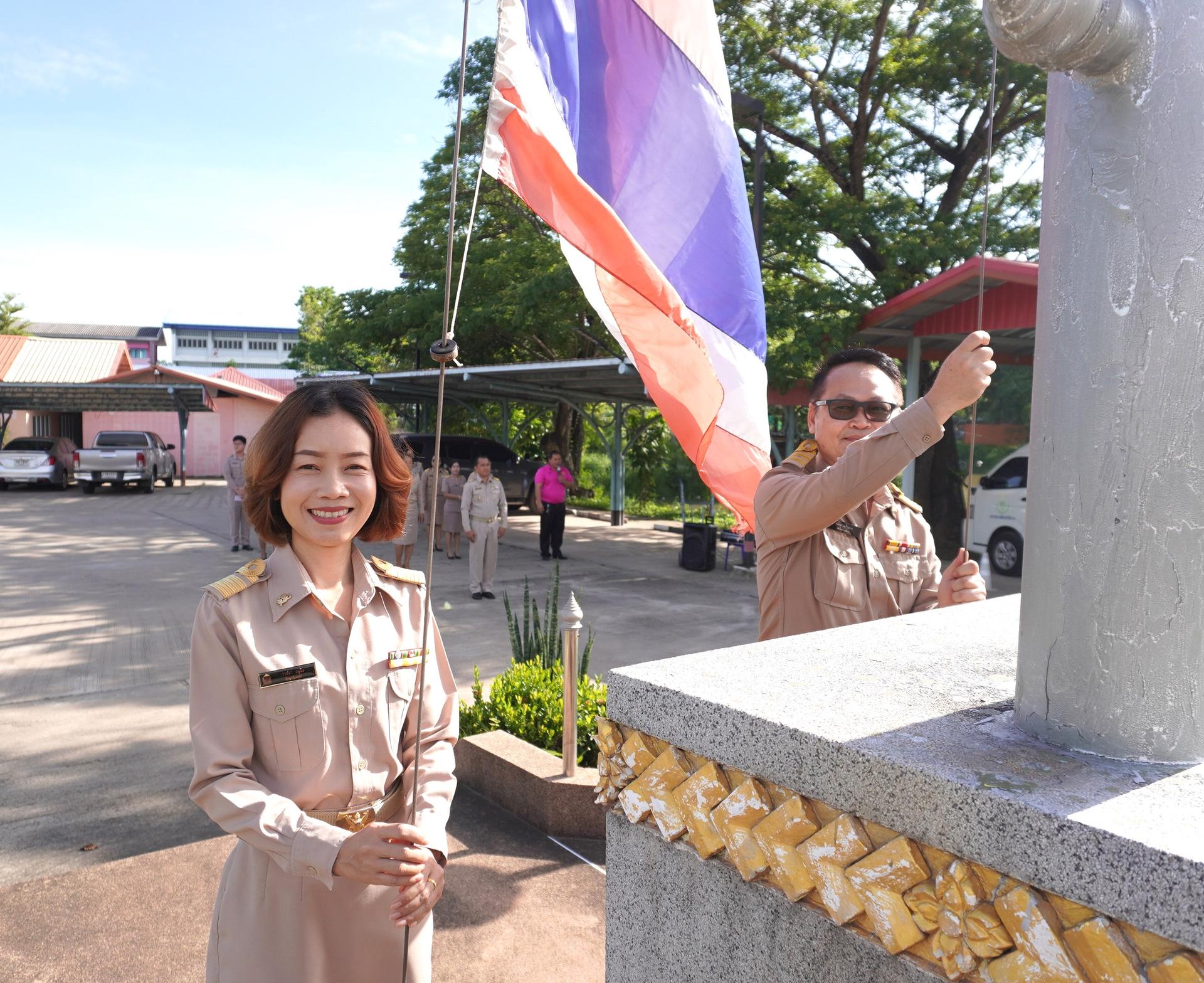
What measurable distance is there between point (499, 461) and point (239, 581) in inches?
776

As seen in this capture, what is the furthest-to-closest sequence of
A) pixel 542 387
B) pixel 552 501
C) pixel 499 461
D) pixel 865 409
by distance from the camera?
pixel 499 461
pixel 542 387
pixel 552 501
pixel 865 409

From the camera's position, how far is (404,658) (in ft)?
6.67

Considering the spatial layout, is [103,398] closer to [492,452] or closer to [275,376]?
[492,452]

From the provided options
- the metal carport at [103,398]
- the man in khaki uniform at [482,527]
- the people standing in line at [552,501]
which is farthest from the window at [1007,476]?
the metal carport at [103,398]

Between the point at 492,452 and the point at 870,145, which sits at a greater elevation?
the point at 870,145

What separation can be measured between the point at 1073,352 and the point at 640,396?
17.2 m

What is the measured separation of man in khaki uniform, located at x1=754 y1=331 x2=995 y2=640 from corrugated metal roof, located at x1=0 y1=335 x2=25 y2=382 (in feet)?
143

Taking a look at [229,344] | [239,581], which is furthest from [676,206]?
[229,344]

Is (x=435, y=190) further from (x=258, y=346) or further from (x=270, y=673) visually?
(x=258, y=346)

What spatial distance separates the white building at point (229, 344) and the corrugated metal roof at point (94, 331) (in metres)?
2.59

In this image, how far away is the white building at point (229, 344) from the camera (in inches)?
3588

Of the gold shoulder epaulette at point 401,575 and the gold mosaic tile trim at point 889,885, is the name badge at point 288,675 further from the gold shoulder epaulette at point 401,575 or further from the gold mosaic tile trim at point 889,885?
the gold mosaic tile trim at point 889,885

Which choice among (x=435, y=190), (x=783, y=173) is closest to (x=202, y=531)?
(x=435, y=190)

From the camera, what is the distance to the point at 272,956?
1.84 metres
